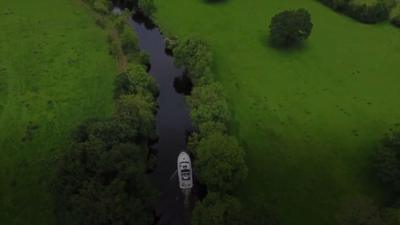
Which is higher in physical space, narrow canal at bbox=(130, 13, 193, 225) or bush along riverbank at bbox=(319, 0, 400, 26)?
bush along riverbank at bbox=(319, 0, 400, 26)

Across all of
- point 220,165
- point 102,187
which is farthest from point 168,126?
point 102,187

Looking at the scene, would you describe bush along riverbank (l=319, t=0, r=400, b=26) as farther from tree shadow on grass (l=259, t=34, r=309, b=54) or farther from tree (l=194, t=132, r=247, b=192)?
tree (l=194, t=132, r=247, b=192)

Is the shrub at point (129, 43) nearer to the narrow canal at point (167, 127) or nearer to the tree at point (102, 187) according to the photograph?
the narrow canal at point (167, 127)

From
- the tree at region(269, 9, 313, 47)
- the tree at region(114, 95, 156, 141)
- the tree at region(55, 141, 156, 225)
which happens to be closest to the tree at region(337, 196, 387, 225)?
the tree at region(55, 141, 156, 225)

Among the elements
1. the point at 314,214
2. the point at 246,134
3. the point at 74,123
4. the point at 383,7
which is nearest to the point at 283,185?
the point at 314,214

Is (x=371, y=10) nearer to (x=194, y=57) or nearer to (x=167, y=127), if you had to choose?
(x=194, y=57)

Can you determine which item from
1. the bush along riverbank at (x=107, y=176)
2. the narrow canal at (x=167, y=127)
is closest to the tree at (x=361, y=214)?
the narrow canal at (x=167, y=127)
